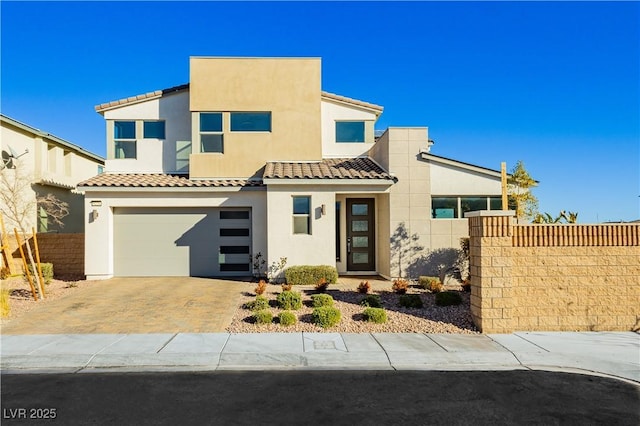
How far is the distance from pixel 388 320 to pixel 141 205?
34.9 feet

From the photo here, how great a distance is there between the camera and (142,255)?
50.5ft

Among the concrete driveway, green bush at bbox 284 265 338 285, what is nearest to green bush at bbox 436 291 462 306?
green bush at bbox 284 265 338 285

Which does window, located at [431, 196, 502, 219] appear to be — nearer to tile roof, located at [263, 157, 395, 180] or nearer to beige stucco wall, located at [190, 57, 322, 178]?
tile roof, located at [263, 157, 395, 180]

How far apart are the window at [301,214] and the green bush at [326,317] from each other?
5.47m

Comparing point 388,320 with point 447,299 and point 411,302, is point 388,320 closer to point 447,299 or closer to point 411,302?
point 411,302

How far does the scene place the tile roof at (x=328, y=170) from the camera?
14.3m

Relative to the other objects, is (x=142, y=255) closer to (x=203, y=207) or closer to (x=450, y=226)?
(x=203, y=207)

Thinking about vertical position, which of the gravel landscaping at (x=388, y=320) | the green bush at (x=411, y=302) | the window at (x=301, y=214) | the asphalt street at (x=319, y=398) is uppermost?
the window at (x=301, y=214)

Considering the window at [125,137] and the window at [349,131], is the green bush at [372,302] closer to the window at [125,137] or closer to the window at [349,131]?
the window at [349,131]

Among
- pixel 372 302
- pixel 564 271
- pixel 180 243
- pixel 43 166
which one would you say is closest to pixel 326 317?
pixel 372 302

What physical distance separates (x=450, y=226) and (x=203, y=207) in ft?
31.0

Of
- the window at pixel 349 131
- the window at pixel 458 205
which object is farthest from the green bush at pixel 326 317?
the window at pixel 349 131

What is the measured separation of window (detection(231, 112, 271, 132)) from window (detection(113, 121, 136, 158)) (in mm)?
4553

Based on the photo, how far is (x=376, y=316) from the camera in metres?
9.27
